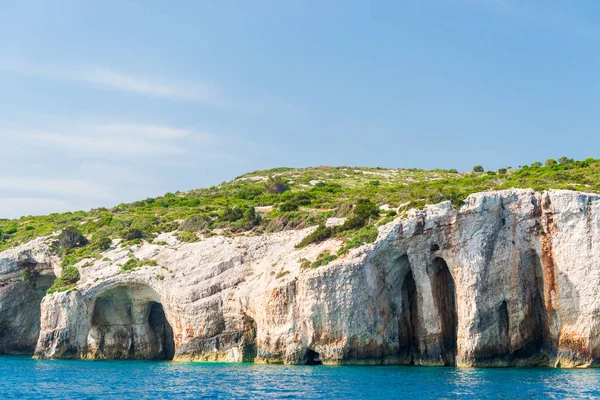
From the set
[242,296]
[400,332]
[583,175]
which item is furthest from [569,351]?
[242,296]

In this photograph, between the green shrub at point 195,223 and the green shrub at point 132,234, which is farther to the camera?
the green shrub at point 195,223

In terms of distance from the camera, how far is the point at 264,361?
137ft

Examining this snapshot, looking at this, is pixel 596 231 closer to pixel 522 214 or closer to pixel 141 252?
pixel 522 214

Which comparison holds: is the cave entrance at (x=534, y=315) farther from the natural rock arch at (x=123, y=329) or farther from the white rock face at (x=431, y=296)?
the natural rock arch at (x=123, y=329)

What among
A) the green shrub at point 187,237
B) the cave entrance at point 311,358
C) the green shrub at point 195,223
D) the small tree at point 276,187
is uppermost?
the small tree at point 276,187

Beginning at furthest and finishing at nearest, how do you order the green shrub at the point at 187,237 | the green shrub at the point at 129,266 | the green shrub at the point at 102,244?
the green shrub at the point at 102,244 → the green shrub at the point at 187,237 → the green shrub at the point at 129,266

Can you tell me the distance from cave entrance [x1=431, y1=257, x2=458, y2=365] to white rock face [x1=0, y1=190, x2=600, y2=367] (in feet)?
0.23

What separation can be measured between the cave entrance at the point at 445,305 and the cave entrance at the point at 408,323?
1.69m

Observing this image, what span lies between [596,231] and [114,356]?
121ft

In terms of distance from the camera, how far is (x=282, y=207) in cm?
6012

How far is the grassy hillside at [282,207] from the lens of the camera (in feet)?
150

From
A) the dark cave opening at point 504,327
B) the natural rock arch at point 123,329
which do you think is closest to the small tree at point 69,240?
the natural rock arch at point 123,329

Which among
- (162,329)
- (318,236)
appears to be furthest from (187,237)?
(318,236)

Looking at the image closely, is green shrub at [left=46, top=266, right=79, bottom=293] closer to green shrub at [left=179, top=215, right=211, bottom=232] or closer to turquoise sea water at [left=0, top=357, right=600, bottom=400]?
turquoise sea water at [left=0, top=357, right=600, bottom=400]
